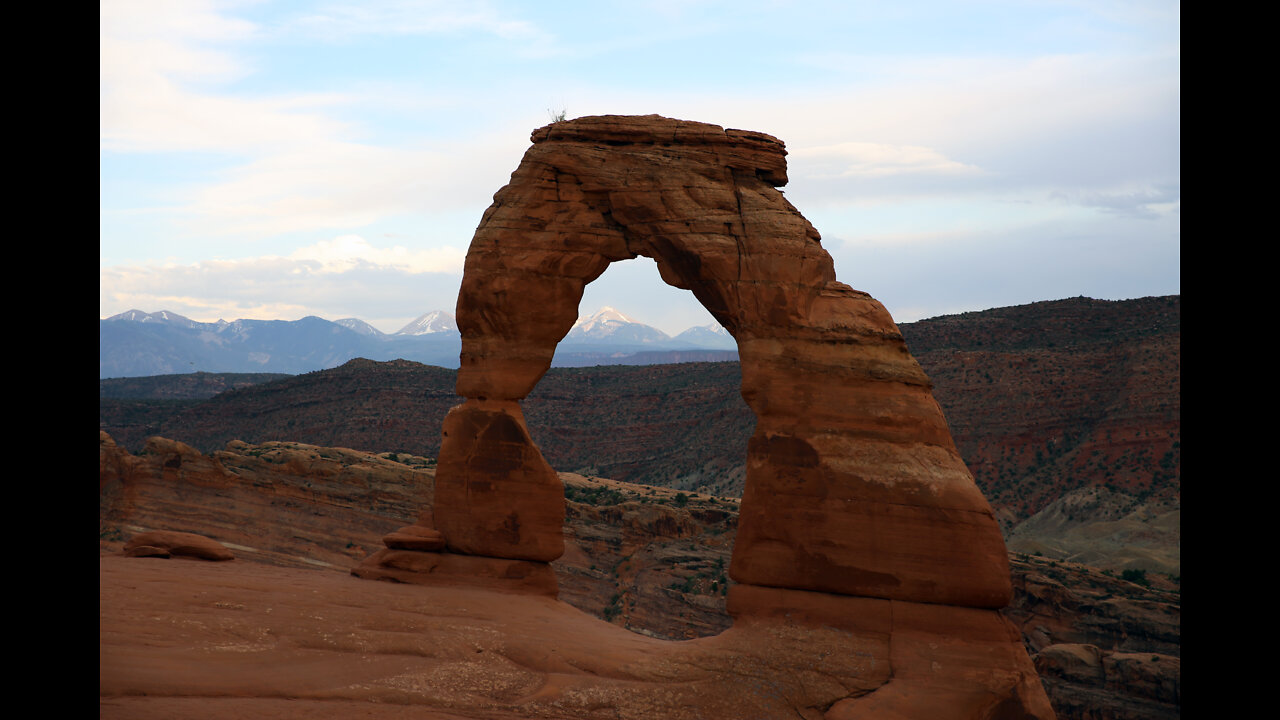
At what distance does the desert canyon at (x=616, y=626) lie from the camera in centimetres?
1358

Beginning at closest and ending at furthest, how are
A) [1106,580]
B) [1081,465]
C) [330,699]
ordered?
[330,699] < [1106,580] < [1081,465]

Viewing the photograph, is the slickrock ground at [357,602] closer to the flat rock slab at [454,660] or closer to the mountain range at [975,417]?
the flat rock slab at [454,660]

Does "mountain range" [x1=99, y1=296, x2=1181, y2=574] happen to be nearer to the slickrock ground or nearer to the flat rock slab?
the slickrock ground

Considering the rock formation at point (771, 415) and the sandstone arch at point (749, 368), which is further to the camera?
the sandstone arch at point (749, 368)

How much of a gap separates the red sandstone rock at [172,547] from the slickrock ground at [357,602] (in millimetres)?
954

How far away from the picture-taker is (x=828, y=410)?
16.2m

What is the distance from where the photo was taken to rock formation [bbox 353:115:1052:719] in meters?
15.1

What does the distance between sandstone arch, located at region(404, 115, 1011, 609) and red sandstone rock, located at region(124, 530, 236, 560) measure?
4.30 m

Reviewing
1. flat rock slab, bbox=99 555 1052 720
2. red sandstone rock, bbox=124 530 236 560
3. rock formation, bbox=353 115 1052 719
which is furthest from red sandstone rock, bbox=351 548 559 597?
red sandstone rock, bbox=124 530 236 560

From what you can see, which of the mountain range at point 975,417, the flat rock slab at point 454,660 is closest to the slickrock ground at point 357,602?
the flat rock slab at point 454,660

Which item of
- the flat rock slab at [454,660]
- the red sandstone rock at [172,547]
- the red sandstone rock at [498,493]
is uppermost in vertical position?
the red sandstone rock at [498,493]

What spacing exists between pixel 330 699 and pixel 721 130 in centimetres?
1199

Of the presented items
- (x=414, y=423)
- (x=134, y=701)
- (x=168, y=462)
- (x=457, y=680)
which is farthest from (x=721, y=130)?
(x=414, y=423)
